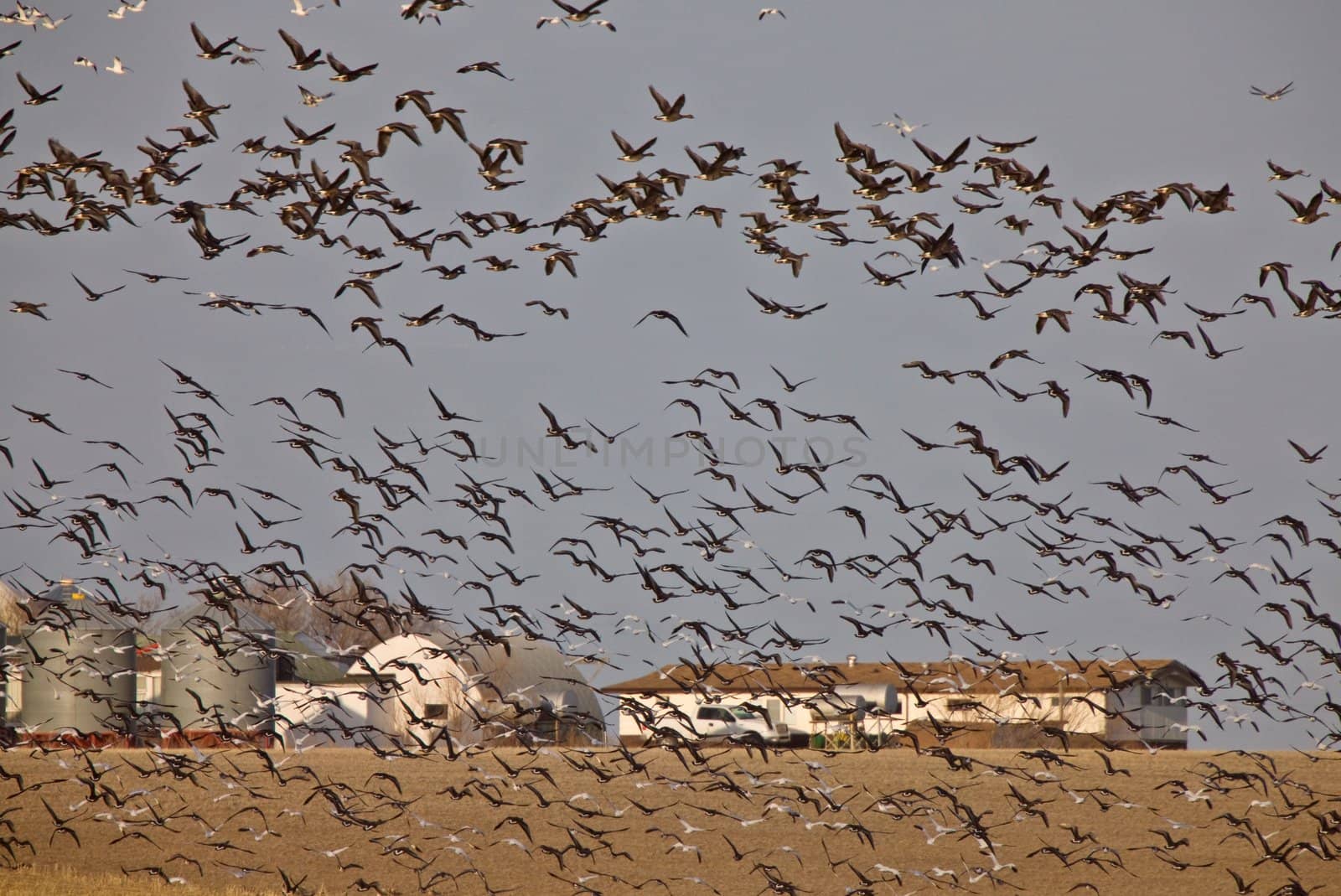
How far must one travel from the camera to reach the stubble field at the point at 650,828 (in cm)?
4650

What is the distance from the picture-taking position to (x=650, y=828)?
51.2m

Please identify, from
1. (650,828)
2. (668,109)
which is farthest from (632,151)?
(650,828)

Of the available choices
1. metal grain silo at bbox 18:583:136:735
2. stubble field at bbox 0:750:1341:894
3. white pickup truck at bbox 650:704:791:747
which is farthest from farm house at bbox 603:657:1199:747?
metal grain silo at bbox 18:583:136:735

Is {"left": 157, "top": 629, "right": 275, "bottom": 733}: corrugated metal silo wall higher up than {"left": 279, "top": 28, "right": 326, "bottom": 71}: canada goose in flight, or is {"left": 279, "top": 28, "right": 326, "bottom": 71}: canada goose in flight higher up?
{"left": 279, "top": 28, "right": 326, "bottom": 71}: canada goose in flight

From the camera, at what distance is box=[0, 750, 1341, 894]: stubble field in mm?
46500

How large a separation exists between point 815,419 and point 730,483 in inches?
198

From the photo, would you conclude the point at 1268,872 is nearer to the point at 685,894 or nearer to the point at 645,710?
the point at 685,894

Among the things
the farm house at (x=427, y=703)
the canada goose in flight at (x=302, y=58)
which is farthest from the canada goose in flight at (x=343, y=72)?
the farm house at (x=427, y=703)

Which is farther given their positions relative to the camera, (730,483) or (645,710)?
(730,483)

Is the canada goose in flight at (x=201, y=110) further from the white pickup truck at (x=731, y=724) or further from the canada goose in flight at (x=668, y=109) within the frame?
the white pickup truck at (x=731, y=724)

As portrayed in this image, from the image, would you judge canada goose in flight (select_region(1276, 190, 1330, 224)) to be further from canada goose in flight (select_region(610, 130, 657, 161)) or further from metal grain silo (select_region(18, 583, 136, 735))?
metal grain silo (select_region(18, 583, 136, 735))

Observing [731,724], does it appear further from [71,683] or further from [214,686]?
[71,683]

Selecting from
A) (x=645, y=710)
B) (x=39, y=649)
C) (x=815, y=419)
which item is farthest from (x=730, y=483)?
(x=39, y=649)

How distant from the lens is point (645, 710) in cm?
3734
